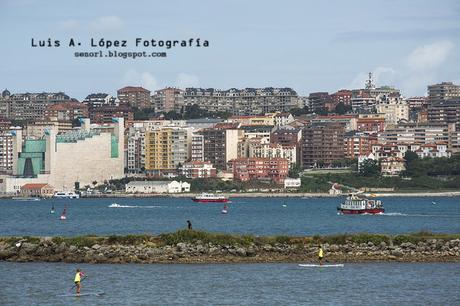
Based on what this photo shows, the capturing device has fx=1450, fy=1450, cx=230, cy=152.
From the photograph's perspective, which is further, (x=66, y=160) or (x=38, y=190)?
(x=66, y=160)

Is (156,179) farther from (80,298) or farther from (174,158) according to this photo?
(80,298)

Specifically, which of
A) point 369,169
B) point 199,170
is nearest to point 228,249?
point 369,169

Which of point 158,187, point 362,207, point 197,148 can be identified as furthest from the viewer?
point 197,148

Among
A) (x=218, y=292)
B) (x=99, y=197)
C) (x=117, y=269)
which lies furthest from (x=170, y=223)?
(x=99, y=197)

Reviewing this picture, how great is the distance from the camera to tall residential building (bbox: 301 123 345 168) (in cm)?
19350

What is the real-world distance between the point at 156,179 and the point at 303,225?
10506 centimetres

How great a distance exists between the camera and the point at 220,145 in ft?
634

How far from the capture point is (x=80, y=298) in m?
38.7

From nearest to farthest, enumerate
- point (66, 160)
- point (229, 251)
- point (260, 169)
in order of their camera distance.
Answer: point (229, 251), point (260, 169), point (66, 160)

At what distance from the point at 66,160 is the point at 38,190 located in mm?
7850

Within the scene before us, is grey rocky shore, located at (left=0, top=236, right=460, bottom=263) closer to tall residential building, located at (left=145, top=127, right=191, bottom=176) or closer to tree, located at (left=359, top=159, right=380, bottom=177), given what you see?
tree, located at (left=359, top=159, right=380, bottom=177)

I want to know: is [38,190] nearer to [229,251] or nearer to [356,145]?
[356,145]

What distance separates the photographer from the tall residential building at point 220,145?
19275 cm

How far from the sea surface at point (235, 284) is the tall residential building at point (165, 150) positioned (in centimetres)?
Result: 14796
